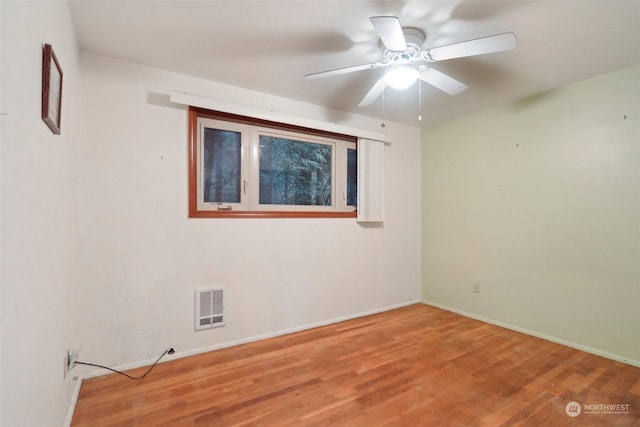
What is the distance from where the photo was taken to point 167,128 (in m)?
2.36

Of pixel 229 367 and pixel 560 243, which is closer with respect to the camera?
pixel 229 367

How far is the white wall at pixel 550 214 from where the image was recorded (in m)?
2.34

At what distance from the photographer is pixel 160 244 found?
2.32 m

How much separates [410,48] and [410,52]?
24 millimetres

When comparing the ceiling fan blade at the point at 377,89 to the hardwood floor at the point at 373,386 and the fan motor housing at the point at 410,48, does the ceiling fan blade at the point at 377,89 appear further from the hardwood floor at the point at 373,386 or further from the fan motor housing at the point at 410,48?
the hardwood floor at the point at 373,386

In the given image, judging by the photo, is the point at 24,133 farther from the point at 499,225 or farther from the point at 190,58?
the point at 499,225

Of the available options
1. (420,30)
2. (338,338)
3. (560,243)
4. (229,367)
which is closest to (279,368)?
(229,367)

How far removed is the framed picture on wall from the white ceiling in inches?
24.8

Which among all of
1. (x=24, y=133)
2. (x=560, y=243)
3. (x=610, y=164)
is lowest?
(x=560, y=243)

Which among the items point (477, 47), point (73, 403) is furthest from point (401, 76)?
point (73, 403)

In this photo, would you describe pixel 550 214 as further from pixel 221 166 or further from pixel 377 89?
pixel 221 166

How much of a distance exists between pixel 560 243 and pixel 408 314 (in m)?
1.67

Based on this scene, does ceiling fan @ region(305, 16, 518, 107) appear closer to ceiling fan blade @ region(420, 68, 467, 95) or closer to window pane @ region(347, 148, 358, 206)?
ceiling fan blade @ region(420, 68, 467, 95)

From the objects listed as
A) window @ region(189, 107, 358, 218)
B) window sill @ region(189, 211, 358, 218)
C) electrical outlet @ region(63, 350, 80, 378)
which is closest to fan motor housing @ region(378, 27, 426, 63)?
window @ region(189, 107, 358, 218)
